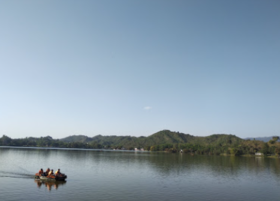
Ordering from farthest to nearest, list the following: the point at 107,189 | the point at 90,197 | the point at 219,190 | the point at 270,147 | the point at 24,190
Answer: the point at 270,147
the point at 219,190
the point at 107,189
the point at 24,190
the point at 90,197

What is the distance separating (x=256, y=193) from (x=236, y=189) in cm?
370

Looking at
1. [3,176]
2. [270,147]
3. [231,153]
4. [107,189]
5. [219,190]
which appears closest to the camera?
[107,189]

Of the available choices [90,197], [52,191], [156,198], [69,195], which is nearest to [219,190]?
[156,198]

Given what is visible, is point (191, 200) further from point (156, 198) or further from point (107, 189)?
point (107, 189)

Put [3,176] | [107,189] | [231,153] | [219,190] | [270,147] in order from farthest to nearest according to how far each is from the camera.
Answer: [231,153] → [270,147] → [3,176] → [219,190] → [107,189]

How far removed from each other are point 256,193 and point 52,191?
3700 centimetres

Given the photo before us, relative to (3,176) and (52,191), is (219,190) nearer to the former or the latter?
(52,191)

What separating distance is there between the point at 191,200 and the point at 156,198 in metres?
5.44

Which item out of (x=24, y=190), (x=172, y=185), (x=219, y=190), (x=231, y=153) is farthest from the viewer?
(x=231, y=153)

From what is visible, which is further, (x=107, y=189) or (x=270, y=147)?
(x=270, y=147)

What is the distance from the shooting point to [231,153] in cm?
19262

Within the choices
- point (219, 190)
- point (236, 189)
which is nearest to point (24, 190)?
point (219, 190)

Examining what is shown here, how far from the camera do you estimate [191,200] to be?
34.9m

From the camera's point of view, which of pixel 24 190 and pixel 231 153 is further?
pixel 231 153
